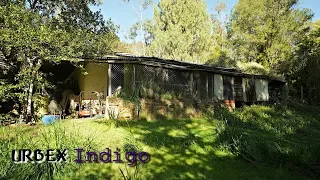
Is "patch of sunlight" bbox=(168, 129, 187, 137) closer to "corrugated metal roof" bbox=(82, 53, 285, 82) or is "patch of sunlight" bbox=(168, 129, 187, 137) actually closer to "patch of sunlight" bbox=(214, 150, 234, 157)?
"patch of sunlight" bbox=(214, 150, 234, 157)

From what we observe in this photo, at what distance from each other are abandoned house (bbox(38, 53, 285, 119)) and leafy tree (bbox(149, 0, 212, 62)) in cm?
835

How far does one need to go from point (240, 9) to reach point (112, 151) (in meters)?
22.0

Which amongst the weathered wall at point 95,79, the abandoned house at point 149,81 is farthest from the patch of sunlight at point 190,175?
the weathered wall at point 95,79

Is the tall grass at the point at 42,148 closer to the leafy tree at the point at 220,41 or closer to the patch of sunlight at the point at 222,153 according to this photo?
the patch of sunlight at the point at 222,153

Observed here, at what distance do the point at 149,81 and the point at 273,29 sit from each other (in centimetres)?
1503

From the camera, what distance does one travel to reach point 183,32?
24.8m

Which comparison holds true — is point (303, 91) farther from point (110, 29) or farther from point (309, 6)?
point (110, 29)

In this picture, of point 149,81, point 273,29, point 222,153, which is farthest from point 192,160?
point 273,29

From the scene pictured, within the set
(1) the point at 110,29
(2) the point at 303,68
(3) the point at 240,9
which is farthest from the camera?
(3) the point at 240,9

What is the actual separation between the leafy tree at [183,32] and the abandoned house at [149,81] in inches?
329

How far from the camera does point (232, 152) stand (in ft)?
18.7

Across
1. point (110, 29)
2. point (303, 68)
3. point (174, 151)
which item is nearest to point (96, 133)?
point (174, 151)

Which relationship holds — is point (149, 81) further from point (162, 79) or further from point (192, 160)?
point (192, 160)

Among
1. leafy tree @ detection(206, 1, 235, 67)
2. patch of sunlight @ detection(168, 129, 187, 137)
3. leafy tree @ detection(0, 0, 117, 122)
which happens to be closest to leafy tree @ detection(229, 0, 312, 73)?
leafy tree @ detection(206, 1, 235, 67)
